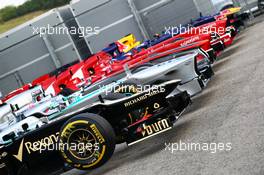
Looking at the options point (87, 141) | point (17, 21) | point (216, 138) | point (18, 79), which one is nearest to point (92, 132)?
point (87, 141)

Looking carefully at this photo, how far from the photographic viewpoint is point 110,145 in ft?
20.2

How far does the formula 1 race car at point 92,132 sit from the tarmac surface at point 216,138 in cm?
30

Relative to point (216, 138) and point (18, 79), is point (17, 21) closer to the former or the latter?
point (18, 79)

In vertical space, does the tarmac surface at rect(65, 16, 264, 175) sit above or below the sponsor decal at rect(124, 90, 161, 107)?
below

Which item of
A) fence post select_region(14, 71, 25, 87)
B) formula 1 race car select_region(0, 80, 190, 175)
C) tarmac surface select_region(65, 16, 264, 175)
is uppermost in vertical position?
fence post select_region(14, 71, 25, 87)

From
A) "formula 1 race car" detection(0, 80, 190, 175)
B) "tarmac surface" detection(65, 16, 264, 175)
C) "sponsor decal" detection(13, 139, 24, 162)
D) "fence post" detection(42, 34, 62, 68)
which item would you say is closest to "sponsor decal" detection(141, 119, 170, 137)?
"formula 1 race car" detection(0, 80, 190, 175)

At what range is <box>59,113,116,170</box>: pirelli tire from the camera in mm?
6156

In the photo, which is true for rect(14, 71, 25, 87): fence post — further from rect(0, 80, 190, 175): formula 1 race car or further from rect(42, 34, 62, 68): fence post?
rect(0, 80, 190, 175): formula 1 race car

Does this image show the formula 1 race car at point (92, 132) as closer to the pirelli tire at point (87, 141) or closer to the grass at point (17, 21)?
the pirelli tire at point (87, 141)

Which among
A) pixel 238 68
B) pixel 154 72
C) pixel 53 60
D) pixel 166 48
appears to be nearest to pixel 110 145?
A: pixel 154 72

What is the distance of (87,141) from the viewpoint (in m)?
6.27

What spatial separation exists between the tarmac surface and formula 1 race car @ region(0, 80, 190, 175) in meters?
0.30

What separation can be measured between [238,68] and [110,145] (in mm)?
3837

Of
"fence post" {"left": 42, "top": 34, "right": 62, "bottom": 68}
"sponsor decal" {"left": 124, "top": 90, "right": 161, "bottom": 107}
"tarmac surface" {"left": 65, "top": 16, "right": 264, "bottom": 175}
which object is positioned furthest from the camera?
"fence post" {"left": 42, "top": 34, "right": 62, "bottom": 68}
